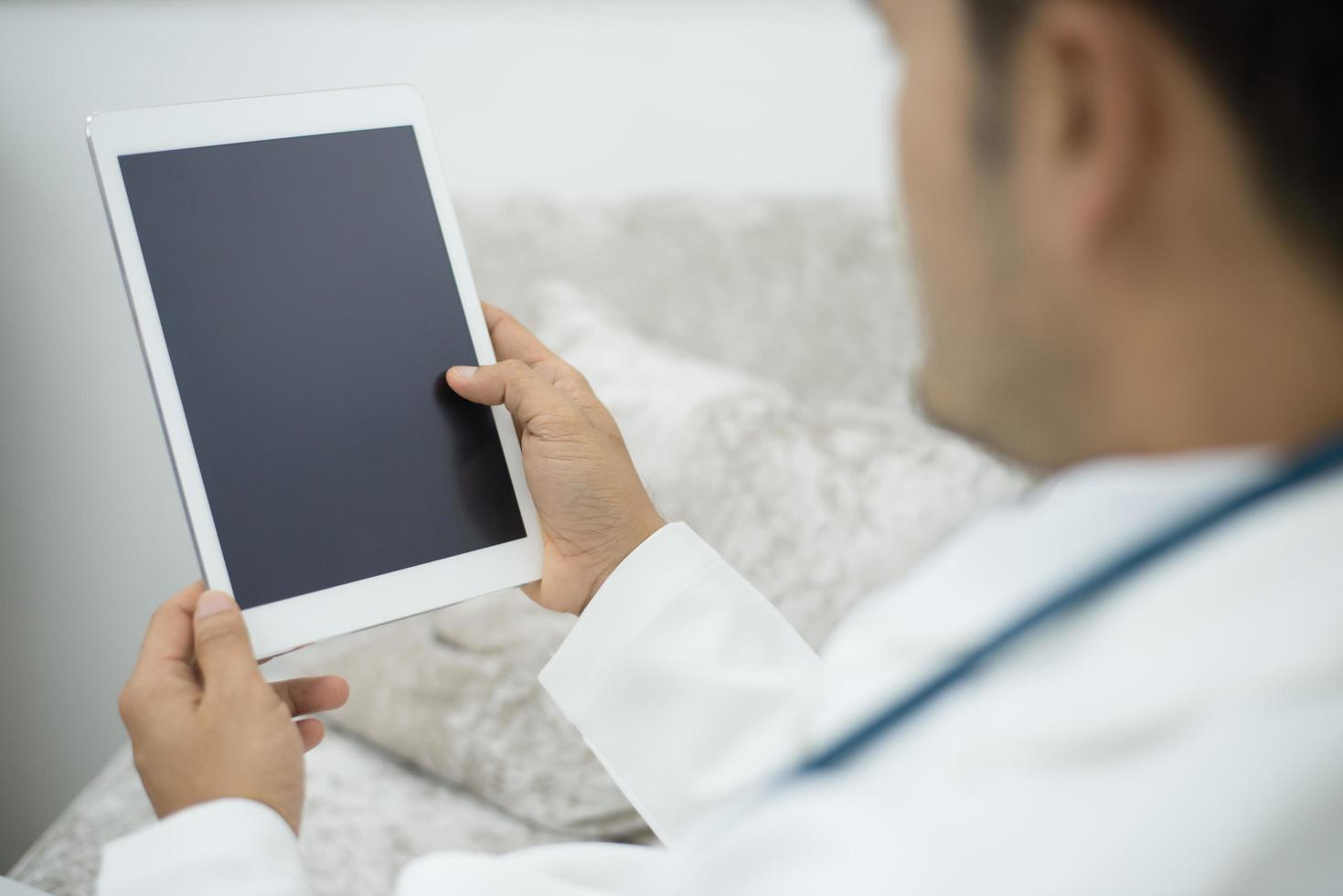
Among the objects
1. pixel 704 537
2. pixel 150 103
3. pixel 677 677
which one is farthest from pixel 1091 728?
pixel 150 103

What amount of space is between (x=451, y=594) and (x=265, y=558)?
126 millimetres

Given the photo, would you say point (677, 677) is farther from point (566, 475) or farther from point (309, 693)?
point (309, 693)

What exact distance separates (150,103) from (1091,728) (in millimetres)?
1270

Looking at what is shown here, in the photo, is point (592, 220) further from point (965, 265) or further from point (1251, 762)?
point (1251, 762)

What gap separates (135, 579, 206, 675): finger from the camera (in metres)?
0.58

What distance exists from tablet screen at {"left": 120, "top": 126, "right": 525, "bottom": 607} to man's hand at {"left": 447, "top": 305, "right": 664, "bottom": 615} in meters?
0.03

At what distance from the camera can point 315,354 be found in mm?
691

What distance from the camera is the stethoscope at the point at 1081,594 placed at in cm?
34

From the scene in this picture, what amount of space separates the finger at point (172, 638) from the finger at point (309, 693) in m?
0.12

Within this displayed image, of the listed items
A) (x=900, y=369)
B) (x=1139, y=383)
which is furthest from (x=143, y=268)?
(x=900, y=369)

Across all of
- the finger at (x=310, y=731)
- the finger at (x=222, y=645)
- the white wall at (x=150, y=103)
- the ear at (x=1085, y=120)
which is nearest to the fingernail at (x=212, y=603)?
the finger at (x=222, y=645)

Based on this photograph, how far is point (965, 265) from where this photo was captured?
0.43m

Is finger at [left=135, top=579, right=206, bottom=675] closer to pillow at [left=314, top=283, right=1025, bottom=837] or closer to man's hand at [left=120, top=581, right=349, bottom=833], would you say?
man's hand at [left=120, top=581, right=349, bottom=833]

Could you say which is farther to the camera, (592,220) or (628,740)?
(592,220)
